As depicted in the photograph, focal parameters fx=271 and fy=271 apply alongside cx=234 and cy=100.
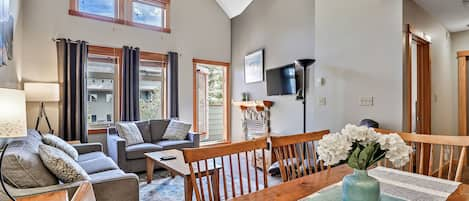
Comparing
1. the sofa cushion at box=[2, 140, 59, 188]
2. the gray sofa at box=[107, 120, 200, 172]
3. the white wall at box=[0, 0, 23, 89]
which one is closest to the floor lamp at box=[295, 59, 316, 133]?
the gray sofa at box=[107, 120, 200, 172]

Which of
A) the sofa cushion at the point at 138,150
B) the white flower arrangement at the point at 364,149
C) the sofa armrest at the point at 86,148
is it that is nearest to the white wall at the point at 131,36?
the sofa armrest at the point at 86,148

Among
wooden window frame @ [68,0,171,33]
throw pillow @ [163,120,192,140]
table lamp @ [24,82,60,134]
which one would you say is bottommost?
throw pillow @ [163,120,192,140]

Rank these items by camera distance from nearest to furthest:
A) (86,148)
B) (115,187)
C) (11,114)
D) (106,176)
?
1. (11,114)
2. (115,187)
3. (106,176)
4. (86,148)

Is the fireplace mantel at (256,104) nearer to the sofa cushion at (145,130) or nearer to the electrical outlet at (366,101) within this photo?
the sofa cushion at (145,130)

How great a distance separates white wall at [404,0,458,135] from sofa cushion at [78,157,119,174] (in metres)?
3.87

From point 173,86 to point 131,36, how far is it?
4.00 feet

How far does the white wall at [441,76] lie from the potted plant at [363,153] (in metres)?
2.85

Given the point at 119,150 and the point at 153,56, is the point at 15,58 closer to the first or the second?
the point at 119,150

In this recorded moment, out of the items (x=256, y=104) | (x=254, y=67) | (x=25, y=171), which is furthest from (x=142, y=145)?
(x=254, y=67)

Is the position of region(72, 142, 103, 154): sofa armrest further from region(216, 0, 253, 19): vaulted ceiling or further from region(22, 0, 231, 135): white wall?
region(216, 0, 253, 19): vaulted ceiling

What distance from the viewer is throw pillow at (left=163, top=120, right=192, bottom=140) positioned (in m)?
4.79

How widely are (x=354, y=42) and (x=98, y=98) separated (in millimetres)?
4302

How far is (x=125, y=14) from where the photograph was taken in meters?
5.11

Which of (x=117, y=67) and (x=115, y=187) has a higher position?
(x=117, y=67)
